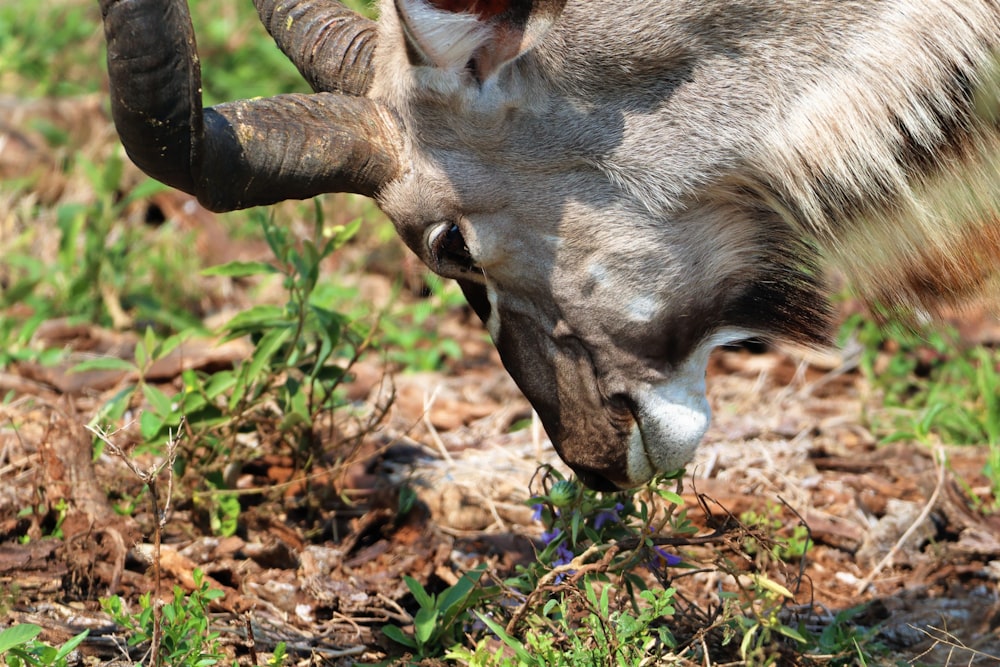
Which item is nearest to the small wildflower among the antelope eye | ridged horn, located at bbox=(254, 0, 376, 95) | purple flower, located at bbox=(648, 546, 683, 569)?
purple flower, located at bbox=(648, 546, 683, 569)

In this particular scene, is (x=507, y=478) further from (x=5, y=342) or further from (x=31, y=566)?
(x=5, y=342)

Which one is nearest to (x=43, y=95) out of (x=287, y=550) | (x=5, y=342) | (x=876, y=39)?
(x=5, y=342)

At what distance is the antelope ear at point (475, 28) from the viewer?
3.03m

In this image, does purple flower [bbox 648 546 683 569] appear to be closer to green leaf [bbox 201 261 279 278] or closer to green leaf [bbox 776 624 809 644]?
green leaf [bbox 776 624 809 644]

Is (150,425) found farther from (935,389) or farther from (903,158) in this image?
(935,389)

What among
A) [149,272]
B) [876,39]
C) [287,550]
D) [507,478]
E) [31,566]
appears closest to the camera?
[876,39]

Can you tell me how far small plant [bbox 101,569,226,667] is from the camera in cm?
275

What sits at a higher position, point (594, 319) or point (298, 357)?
point (594, 319)

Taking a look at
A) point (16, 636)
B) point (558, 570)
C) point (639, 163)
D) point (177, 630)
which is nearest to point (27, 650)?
point (16, 636)

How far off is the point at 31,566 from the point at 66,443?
46 centimetres

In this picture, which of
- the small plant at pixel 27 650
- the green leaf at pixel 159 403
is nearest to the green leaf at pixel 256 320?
the green leaf at pixel 159 403

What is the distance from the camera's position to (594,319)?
11.3ft

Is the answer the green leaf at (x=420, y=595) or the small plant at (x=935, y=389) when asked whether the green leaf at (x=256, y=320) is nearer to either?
the green leaf at (x=420, y=595)

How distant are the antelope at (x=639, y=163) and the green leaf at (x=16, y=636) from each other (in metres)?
1.10
